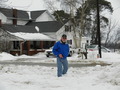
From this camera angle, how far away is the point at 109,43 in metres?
73.8

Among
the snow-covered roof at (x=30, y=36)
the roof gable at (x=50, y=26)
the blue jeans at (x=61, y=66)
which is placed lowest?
the blue jeans at (x=61, y=66)

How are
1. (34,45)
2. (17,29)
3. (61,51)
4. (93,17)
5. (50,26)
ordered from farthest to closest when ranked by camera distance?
(93,17), (50,26), (17,29), (34,45), (61,51)

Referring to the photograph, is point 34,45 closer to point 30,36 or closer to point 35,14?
point 30,36

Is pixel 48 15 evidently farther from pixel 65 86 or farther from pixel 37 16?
pixel 65 86

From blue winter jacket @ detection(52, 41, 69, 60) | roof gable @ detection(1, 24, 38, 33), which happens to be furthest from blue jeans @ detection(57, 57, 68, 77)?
roof gable @ detection(1, 24, 38, 33)

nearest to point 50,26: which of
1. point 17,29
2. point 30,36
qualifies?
point 17,29

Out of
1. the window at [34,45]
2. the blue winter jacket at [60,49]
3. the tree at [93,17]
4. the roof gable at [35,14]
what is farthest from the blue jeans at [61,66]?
the roof gable at [35,14]

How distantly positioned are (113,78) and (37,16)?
173 ft

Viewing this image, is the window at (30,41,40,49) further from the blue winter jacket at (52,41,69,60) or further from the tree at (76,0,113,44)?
the blue winter jacket at (52,41,69,60)

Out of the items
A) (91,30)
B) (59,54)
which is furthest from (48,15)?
(59,54)

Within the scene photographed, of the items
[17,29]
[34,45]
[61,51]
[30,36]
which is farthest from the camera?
[17,29]

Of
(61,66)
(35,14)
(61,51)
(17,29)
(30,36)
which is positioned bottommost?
(61,66)

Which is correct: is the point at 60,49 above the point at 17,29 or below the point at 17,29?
below

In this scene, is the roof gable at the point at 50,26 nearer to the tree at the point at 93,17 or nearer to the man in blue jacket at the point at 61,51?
the tree at the point at 93,17
